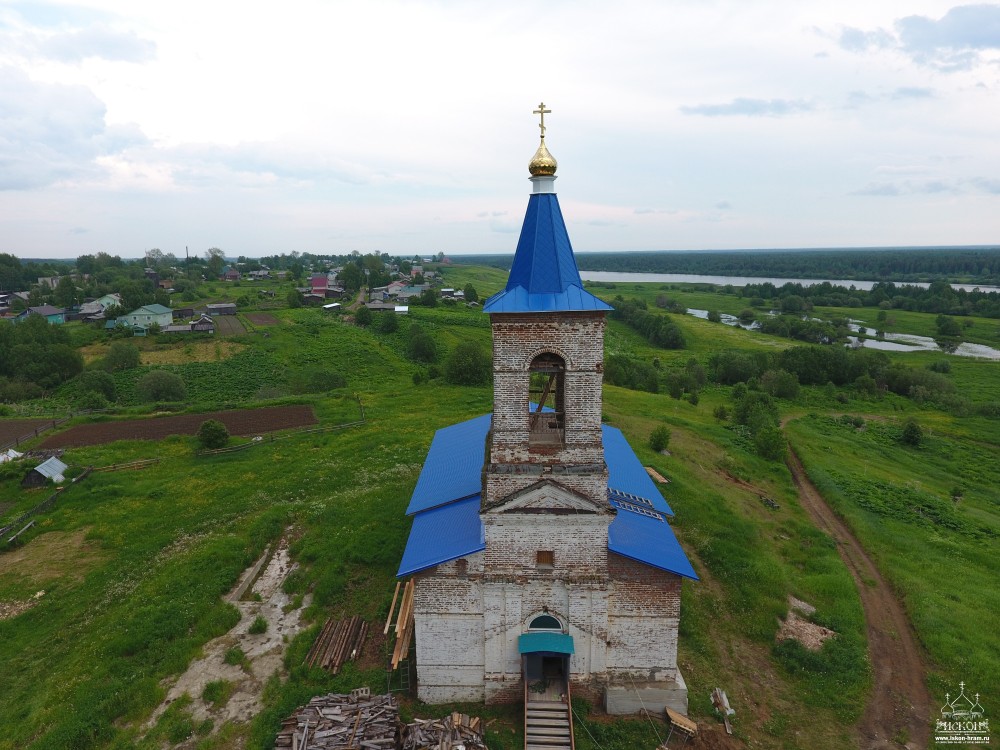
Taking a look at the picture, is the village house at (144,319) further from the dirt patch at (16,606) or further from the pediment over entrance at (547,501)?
the pediment over entrance at (547,501)

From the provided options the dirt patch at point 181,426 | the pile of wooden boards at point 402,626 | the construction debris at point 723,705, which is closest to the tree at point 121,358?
the dirt patch at point 181,426

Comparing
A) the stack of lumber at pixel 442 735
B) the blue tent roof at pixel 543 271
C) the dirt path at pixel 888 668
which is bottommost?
the dirt path at pixel 888 668

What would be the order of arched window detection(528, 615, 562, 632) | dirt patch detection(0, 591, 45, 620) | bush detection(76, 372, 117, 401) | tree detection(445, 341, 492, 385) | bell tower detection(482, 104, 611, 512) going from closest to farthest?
bell tower detection(482, 104, 611, 512) → arched window detection(528, 615, 562, 632) → dirt patch detection(0, 591, 45, 620) → bush detection(76, 372, 117, 401) → tree detection(445, 341, 492, 385)

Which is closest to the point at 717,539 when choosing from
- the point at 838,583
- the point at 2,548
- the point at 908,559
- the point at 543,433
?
the point at 838,583

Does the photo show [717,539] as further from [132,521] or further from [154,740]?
[132,521]

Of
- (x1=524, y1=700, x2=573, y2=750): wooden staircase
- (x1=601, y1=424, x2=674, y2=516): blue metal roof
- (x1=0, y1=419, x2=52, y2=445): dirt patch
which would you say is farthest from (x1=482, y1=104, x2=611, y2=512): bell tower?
(x1=0, y1=419, x2=52, y2=445): dirt patch

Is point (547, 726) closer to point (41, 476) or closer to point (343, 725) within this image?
point (343, 725)

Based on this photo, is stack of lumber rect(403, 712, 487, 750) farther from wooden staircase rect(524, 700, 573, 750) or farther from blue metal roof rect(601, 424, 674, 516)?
blue metal roof rect(601, 424, 674, 516)

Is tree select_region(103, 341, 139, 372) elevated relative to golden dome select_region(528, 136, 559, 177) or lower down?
lower down
